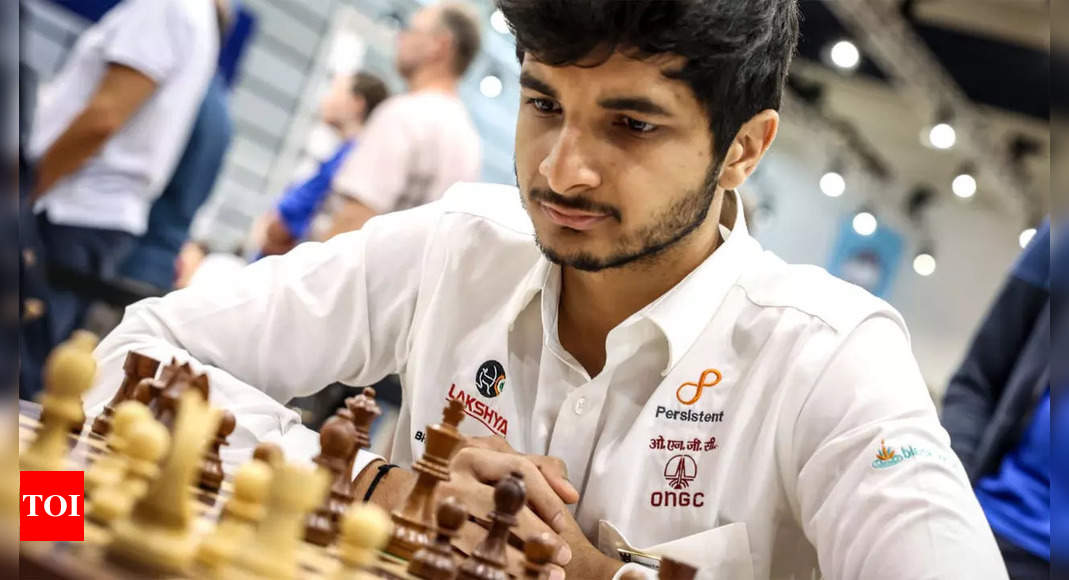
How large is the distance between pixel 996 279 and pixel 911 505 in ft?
34.0

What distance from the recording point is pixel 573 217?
4.85 feet

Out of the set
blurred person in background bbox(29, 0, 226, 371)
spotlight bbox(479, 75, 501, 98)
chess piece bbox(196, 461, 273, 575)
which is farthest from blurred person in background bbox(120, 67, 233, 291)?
spotlight bbox(479, 75, 501, 98)

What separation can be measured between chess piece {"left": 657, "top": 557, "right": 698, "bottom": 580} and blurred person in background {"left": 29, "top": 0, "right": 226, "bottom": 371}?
2.36 m

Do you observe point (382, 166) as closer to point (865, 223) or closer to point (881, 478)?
point (881, 478)

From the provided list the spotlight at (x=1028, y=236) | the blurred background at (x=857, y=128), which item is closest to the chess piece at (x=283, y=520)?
the spotlight at (x=1028, y=236)

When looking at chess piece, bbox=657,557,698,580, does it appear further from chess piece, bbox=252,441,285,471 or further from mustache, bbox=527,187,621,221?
mustache, bbox=527,187,621,221

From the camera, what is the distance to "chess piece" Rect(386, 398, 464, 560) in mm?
1112

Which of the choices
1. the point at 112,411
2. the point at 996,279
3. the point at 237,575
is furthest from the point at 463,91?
the point at 237,575

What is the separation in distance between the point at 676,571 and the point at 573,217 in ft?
2.02

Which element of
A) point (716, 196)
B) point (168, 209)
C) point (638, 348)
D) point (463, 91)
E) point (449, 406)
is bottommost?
point (449, 406)

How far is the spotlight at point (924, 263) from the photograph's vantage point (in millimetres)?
10922

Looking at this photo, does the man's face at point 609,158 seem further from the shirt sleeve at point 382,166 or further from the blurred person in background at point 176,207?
the blurred person in background at point 176,207

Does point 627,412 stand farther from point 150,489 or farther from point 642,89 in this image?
point 150,489

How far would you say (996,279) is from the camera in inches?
424
